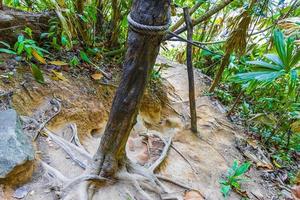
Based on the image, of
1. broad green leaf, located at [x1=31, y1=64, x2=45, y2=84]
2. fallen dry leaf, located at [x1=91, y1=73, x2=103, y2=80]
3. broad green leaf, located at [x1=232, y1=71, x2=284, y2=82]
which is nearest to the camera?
broad green leaf, located at [x1=232, y1=71, x2=284, y2=82]

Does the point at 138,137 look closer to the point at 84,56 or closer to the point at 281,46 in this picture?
the point at 84,56

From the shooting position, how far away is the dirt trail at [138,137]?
2.05 metres

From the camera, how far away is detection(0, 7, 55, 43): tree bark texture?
8.47 ft

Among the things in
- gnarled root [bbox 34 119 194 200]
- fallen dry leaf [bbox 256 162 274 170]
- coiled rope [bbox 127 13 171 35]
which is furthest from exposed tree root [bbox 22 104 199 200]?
fallen dry leaf [bbox 256 162 274 170]

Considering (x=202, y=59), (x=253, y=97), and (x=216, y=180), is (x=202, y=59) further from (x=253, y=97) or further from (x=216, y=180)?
(x=216, y=180)

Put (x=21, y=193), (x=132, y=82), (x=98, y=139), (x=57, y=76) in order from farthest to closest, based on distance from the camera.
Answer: (x=98, y=139)
(x=57, y=76)
(x=21, y=193)
(x=132, y=82)

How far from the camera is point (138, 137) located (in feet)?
10.9

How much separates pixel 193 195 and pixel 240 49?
2359 mm

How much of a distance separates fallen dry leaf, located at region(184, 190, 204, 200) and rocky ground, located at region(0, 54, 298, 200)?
0.04ft

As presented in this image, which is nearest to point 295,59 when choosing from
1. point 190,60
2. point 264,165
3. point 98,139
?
point 190,60

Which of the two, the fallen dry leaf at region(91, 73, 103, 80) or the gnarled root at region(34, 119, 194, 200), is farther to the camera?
the fallen dry leaf at region(91, 73, 103, 80)

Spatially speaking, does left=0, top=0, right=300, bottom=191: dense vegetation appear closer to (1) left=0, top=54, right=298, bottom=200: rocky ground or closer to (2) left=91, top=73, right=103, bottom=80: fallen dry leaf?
(2) left=91, top=73, right=103, bottom=80: fallen dry leaf

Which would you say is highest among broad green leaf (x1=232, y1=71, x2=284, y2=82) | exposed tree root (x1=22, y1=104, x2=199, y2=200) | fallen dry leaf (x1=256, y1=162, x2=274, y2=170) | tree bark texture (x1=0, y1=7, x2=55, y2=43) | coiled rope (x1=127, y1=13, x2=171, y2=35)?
coiled rope (x1=127, y1=13, x2=171, y2=35)

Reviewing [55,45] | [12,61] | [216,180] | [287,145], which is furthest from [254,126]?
[12,61]
